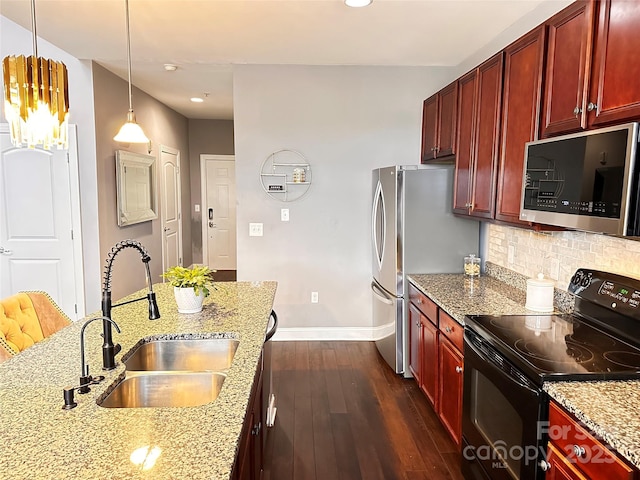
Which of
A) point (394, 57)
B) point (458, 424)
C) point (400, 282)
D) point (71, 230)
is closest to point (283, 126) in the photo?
point (394, 57)

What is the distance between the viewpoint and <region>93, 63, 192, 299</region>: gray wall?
13.7 feet

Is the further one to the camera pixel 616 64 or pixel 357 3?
pixel 357 3

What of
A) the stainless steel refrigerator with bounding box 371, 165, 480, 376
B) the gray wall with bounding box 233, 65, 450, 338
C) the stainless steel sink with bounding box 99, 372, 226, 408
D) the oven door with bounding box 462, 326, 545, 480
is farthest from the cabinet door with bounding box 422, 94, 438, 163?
the stainless steel sink with bounding box 99, 372, 226, 408

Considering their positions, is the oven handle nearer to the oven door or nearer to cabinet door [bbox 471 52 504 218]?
the oven door

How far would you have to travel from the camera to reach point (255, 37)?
10.8 ft

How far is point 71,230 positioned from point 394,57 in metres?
3.36

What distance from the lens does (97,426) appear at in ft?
3.77

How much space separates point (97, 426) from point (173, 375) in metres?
0.44

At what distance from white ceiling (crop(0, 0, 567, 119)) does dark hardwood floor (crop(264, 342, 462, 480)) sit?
2.63m

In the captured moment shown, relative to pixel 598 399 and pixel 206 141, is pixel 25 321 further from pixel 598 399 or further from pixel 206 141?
pixel 206 141

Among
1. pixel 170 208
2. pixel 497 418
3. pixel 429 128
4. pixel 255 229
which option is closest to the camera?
pixel 497 418

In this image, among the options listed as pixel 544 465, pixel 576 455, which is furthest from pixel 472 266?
pixel 576 455

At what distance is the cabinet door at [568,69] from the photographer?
5.75 ft

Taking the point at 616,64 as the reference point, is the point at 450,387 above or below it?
below
